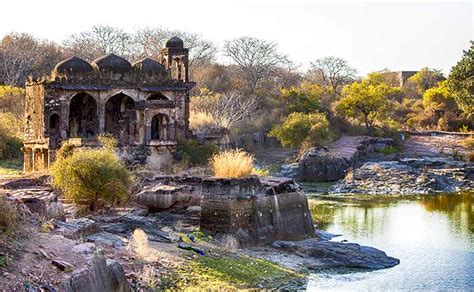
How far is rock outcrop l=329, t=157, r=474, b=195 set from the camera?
3388cm

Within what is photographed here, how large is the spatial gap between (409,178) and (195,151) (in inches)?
447

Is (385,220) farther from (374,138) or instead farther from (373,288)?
(374,138)

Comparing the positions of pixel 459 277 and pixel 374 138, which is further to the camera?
pixel 374 138

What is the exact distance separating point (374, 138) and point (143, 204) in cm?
2819

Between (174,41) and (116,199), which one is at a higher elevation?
(174,41)

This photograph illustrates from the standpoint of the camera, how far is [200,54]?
60.8m

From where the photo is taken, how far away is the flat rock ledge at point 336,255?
16.5 meters

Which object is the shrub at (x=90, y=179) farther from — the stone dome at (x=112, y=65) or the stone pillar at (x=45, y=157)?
the stone dome at (x=112, y=65)

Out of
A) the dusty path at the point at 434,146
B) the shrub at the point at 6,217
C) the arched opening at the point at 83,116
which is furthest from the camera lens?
the dusty path at the point at 434,146

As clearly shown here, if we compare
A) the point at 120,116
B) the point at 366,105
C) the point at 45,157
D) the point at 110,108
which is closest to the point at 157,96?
the point at 120,116

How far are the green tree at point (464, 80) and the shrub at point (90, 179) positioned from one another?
82.8ft

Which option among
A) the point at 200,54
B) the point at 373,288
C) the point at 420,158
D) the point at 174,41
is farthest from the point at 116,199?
the point at 200,54

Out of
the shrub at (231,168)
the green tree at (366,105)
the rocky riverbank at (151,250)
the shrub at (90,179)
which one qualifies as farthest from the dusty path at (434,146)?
the shrub at (90,179)

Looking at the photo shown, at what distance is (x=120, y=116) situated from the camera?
33.2 m
